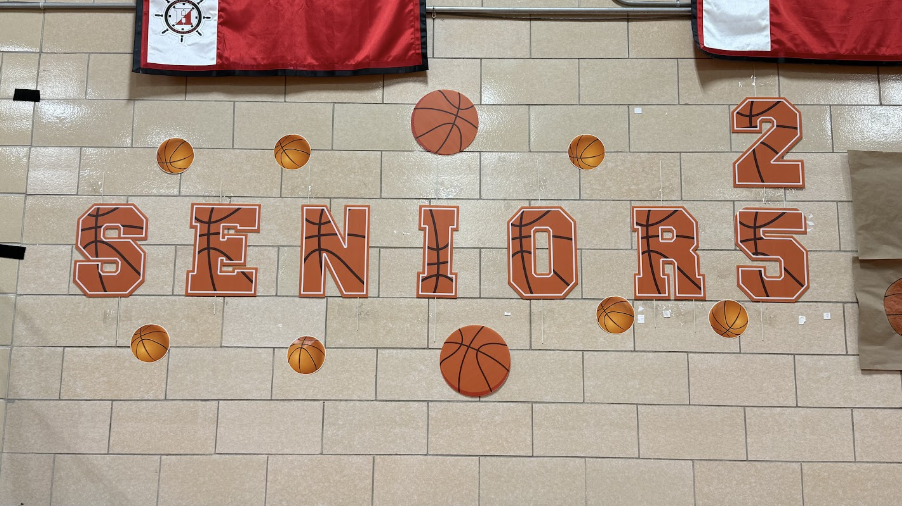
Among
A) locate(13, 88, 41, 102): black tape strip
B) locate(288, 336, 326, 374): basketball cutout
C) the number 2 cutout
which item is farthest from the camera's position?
locate(13, 88, 41, 102): black tape strip

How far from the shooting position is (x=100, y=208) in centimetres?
431

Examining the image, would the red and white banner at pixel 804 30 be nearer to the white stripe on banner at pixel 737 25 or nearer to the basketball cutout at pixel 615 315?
the white stripe on banner at pixel 737 25

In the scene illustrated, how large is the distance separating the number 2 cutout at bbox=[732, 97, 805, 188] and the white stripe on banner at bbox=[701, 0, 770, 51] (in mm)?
375

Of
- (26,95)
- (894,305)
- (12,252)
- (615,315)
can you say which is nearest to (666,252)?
(615,315)

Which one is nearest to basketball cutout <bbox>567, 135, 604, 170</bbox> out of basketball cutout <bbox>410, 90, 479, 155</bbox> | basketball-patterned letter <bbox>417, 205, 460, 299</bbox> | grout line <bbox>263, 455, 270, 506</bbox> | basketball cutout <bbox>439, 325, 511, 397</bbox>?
basketball cutout <bbox>410, 90, 479, 155</bbox>

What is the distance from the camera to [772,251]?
4.21 meters

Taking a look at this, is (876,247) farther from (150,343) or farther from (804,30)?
(150,343)

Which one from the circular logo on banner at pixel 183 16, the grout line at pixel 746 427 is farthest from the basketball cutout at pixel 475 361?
the circular logo on banner at pixel 183 16

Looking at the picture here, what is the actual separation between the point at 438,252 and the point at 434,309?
370 mm

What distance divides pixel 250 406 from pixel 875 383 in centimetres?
393

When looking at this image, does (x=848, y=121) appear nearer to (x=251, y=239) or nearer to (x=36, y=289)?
(x=251, y=239)

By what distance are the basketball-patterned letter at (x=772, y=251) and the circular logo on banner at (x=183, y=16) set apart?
3835mm

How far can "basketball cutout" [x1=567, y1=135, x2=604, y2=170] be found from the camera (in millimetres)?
4332

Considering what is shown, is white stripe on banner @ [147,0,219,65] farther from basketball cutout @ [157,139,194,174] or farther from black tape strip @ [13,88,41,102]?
black tape strip @ [13,88,41,102]
